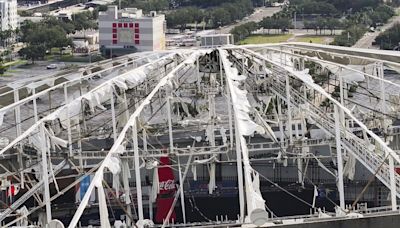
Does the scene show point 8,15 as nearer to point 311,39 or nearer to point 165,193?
point 311,39

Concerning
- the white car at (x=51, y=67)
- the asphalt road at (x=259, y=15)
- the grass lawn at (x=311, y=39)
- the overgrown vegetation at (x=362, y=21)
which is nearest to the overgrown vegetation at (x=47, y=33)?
the white car at (x=51, y=67)

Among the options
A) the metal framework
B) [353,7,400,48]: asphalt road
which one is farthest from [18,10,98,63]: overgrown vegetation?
the metal framework

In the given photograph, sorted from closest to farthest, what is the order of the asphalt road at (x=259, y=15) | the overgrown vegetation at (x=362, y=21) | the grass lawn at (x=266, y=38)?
A: 1. the overgrown vegetation at (x=362, y=21)
2. the grass lawn at (x=266, y=38)
3. the asphalt road at (x=259, y=15)

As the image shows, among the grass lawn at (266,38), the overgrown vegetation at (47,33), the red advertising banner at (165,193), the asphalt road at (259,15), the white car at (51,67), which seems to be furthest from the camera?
the asphalt road at (259,15)

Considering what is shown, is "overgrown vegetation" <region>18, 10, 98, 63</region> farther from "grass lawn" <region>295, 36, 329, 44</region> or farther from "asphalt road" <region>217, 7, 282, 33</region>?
"grass lawn" <region>295, 36, 329, 44</region>

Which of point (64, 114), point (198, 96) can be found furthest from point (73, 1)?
point (64, 114)

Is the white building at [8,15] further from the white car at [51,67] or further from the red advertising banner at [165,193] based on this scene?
the red advertising banner at [165,193]

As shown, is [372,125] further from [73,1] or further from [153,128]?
[73,1]
